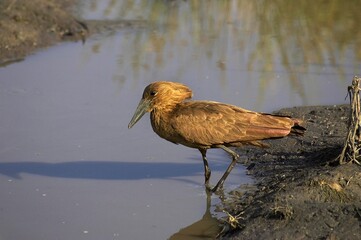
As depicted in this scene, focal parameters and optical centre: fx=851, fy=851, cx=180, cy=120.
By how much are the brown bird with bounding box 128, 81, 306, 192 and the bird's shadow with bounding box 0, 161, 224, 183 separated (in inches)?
23.5

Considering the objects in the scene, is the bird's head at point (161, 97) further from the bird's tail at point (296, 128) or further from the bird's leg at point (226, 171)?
the bird's tail at point (296, 128)

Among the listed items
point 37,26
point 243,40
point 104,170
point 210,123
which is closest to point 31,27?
point 37,26

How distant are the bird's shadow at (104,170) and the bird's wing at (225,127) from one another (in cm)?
72

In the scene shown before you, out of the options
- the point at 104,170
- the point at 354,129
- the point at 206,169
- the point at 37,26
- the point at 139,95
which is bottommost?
the point at 104,170

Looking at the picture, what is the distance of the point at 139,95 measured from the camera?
9586 mm

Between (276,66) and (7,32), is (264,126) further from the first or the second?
(7,32)

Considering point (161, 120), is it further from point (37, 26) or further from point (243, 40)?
point (37, 26)

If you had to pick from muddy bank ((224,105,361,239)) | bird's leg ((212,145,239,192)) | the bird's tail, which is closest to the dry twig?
muddy bank ((224,105,361,239))

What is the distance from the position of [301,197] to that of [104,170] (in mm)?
2142

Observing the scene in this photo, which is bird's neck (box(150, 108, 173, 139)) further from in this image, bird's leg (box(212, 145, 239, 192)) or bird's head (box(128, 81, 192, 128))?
bird's leg (box(212, 145, 239, 192))

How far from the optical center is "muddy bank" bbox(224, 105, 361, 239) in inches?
237

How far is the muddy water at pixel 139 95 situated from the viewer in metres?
6.95

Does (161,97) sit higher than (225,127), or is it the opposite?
(161,97)

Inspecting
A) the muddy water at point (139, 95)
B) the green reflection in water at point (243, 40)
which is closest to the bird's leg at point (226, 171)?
the muddy water at point (139, 95)
